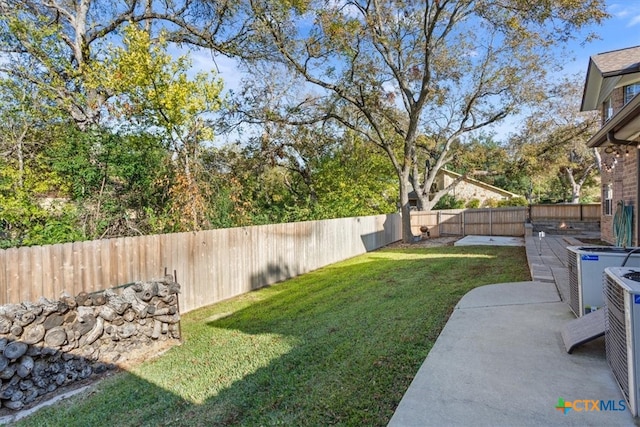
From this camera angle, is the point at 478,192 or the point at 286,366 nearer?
the point at 286,366

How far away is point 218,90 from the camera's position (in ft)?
25.4

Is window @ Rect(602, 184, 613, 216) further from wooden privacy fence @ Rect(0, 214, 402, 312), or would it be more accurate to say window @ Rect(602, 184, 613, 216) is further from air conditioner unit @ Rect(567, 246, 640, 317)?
air conditioner unit @ Rect(567, 246, 640, 317)

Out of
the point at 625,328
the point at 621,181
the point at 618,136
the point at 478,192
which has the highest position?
the point at 478,192

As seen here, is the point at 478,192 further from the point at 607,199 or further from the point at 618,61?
the point at 618,61

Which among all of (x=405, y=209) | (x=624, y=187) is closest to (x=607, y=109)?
(x=624, y=187)

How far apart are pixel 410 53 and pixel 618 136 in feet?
35.1

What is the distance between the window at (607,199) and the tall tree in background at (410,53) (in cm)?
501

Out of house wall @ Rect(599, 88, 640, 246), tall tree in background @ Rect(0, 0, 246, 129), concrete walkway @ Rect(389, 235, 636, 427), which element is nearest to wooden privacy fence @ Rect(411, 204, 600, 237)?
house wall @ Rect(599, 88, 640, 246)

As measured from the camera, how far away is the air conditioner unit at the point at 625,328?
6.76 ft

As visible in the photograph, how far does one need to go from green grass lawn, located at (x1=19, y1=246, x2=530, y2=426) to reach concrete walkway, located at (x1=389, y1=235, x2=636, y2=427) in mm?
286

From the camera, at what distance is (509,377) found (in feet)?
8.91

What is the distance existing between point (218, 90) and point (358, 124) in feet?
33.7

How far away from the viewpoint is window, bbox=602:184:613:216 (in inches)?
417

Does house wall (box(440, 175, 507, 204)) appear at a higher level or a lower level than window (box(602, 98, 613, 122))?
lower
